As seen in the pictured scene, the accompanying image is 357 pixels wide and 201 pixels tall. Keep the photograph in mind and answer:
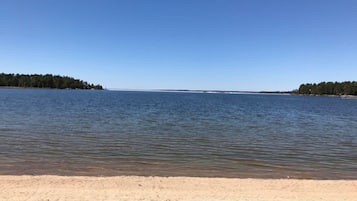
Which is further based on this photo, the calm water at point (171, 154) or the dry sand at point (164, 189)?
the calm water at point (171, 154)

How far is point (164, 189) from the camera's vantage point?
30.3ft

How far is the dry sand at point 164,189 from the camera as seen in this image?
329 inches

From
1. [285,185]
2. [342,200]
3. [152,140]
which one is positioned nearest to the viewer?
[342,200]

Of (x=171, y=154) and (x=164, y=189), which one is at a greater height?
(x=164, y=189)

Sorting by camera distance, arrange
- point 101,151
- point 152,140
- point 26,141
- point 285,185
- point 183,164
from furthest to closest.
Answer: point 152,140
point 26,141
point 101,151
point 183,164
point 285,185

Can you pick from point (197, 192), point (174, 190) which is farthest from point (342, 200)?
point (174, 190)

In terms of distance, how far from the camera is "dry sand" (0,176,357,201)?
329 inches

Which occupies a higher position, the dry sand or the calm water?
the dry sand

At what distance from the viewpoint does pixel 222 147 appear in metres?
18.0

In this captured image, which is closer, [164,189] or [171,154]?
[164,189]

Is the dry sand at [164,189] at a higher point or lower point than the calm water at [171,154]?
higher

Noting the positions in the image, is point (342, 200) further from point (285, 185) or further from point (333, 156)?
point (333, 156)

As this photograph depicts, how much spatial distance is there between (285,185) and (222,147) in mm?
7882

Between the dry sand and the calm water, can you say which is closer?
the dry sand
